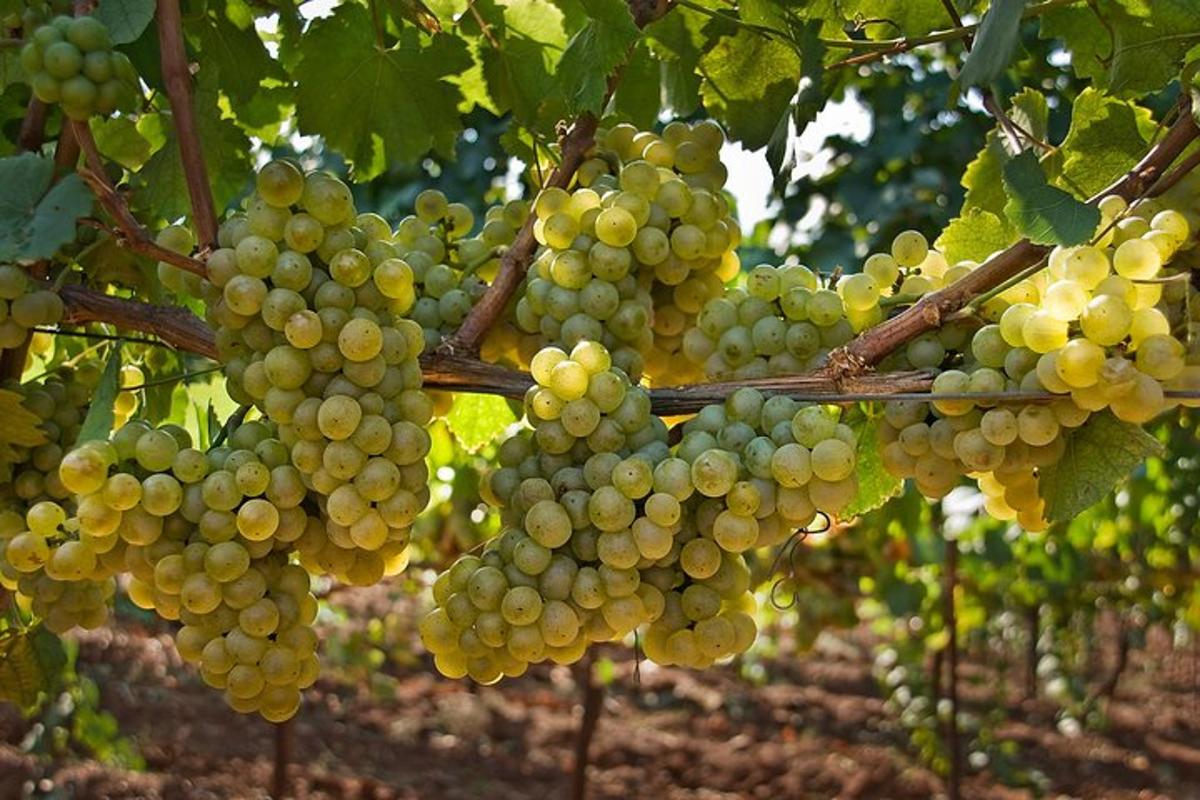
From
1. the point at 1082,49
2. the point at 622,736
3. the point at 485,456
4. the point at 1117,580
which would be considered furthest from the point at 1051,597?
the point at 1082,49

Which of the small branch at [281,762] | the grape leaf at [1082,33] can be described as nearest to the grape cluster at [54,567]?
the grape leaf at [1082,33]

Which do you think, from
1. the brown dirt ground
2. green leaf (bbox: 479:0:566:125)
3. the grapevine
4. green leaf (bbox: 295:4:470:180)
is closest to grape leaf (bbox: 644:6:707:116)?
the grapevine

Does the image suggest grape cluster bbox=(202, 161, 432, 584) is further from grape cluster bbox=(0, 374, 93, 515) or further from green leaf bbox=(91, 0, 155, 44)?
grape cluster bbox=(0, 374, 93, 515)

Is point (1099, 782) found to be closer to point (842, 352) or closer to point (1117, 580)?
point (1117, 580)

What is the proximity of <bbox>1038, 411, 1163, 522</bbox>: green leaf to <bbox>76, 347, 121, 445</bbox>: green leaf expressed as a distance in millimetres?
846

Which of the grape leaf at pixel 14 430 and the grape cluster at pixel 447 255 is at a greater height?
the grape cluster at pixel 447 255

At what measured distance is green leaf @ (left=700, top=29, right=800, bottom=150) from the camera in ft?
4.77

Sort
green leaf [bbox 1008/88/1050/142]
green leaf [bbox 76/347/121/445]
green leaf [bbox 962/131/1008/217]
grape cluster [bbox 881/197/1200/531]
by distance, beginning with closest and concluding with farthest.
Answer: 1. grape cluster [bbox 881/197/1200/531]
2. green leaf [bbox 76/347/121/445]
3. green leaf [bbox 1008/88/1050/142]
4. green leaf [bbox 962/131/1008/217]

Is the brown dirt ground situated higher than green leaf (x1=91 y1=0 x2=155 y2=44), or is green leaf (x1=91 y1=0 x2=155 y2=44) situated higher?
green leaf (x1=91 y1=0 x2=155 y2=44)

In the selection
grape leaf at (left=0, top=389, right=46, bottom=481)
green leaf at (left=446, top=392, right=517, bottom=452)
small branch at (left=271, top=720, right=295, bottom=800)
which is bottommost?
small branch at (left=271, top=720, right=295, bottom=800)

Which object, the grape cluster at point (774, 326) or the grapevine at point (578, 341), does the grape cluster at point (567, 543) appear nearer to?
the grapevine at point (578, 341)

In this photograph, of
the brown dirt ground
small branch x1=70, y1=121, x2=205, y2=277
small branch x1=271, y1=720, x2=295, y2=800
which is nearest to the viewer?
small branch x1=70, y1=121, x2=205, y2=277

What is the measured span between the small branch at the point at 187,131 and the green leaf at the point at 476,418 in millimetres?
513

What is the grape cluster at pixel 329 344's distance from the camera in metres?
1.08
